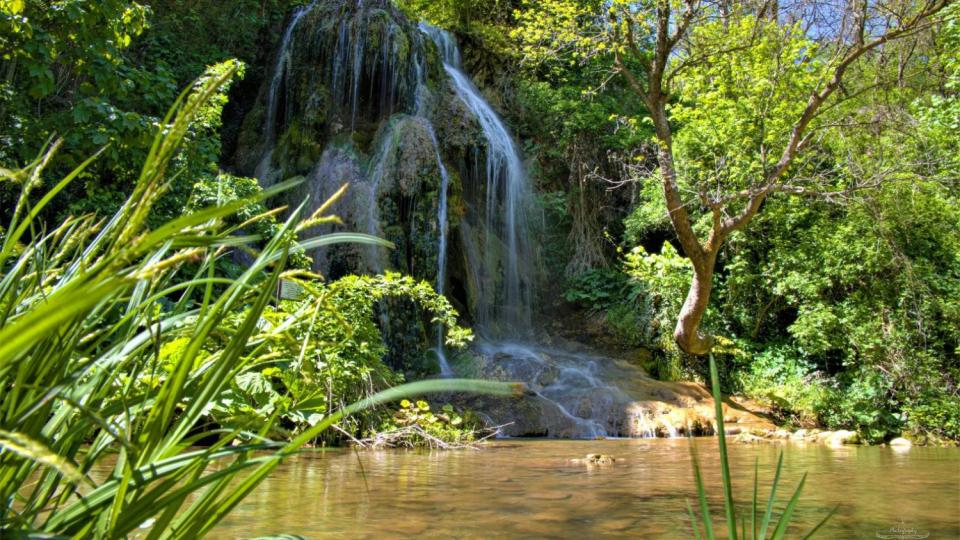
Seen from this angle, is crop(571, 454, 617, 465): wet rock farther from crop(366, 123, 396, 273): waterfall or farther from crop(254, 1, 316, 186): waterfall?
crop(254, 1, 316, 186): waterfall

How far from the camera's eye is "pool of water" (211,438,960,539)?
3.38 meters

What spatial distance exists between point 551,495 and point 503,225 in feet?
34.6

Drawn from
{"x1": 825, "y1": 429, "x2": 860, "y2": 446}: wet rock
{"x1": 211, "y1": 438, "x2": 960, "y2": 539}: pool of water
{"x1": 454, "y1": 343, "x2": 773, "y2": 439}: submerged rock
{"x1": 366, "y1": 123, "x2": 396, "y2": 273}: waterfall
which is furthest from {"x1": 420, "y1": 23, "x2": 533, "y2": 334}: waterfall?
{"x1": 211, "y1": 438, "x2": 960, "y2": 539}: pool of water

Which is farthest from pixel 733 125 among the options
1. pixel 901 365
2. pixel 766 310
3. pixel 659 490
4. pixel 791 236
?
pixel 659 490

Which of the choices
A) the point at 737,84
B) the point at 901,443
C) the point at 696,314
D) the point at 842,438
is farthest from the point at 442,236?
the point at 901,443

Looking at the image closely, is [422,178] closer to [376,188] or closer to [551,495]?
[376,188]

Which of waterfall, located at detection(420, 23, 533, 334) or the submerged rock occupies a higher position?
waterfall, located at detection(420, 23, 533, 334)

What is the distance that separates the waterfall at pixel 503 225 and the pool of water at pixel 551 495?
22.5ft

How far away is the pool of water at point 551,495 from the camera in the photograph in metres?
3.38

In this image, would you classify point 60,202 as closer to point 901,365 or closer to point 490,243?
point 490,243

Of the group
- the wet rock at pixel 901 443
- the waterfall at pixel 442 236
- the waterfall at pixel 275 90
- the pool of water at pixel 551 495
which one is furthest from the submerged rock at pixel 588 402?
the waterfall at pixel 275 90

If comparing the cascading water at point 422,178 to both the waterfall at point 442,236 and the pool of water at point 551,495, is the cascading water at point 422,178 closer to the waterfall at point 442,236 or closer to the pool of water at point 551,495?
the waterfall at point 442,236

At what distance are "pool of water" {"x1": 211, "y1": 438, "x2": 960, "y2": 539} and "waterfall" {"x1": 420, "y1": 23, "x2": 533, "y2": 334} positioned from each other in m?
6.86

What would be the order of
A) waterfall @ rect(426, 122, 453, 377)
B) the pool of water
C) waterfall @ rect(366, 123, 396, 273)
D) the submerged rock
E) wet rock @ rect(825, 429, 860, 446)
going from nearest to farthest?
the pool of water, wet rock @ rect(825, 429, 860, 446), the submerged rock, waterfall @ rect(366, 123, 396, 273), waterfall @ rect(426, 122, 453, 377)
